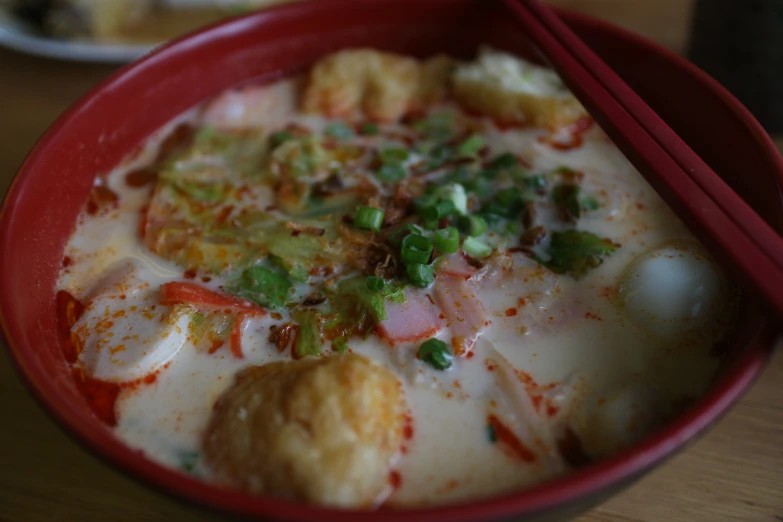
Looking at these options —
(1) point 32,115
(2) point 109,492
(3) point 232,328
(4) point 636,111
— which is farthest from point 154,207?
(4) point 636,111

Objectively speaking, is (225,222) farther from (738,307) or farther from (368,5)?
(738,307)

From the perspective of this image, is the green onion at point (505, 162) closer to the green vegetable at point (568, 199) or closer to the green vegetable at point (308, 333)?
the green vegetable at point (568, 199)

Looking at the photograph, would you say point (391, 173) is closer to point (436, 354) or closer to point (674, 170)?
point (436, 354)

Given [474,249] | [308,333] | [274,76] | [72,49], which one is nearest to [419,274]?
[474,249]

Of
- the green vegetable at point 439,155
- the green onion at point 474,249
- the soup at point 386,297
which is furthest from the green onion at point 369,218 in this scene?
the green vegetable at point 439,155

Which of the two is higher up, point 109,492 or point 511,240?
point 511,240

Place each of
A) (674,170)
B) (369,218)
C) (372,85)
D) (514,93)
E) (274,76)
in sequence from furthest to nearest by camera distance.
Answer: (274,76) < (372,85) < (514,93) < (369,218) < (674,170)

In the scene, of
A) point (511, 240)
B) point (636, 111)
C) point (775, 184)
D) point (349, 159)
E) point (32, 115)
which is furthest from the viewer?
point (32, 115)
